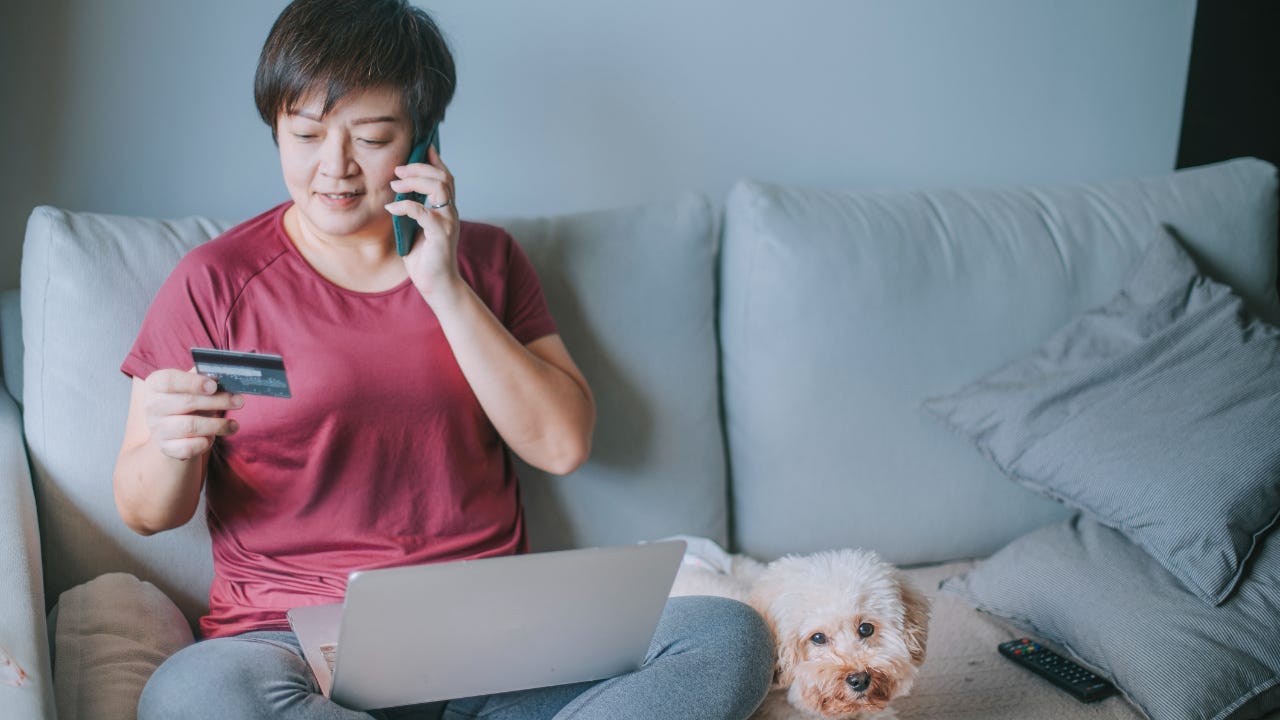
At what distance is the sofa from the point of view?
55.9 inches

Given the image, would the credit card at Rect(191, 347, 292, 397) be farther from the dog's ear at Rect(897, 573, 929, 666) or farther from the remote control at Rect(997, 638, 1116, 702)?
the remote control at Rect(997, 638, 1116, 702)

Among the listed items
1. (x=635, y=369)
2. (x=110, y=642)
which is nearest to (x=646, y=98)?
(x=635, y=369)

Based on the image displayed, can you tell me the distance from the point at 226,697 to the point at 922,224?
136 cm

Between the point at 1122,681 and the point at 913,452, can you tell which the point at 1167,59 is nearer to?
the point at 913,452

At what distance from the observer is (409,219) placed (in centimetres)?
131

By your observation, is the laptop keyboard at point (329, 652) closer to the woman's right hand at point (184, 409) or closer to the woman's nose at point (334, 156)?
the woman's right hand at point (184, 409)

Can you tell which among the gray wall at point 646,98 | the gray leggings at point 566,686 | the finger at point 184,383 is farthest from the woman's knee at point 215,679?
the gray wall at point 646,98

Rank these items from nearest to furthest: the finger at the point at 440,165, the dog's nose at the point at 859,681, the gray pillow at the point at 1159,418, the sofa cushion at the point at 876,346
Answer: the dog's nose at the point at 859,681, the finger at the point at 440,165, the gray pillow at the point at 1159,418, the sofa cushion at the point at 876,346

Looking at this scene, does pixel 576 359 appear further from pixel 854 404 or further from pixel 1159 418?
pixel 1159 418

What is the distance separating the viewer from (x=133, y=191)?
168 centimetres

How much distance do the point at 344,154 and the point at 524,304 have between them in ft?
1.15

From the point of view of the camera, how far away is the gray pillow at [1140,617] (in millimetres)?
1386

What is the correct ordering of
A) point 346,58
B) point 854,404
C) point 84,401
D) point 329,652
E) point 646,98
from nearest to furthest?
point 329,652 → point 346,58 → point 84,401 → point 854,404 → point 646,98

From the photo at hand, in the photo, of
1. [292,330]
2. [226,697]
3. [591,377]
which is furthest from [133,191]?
[226,697]
